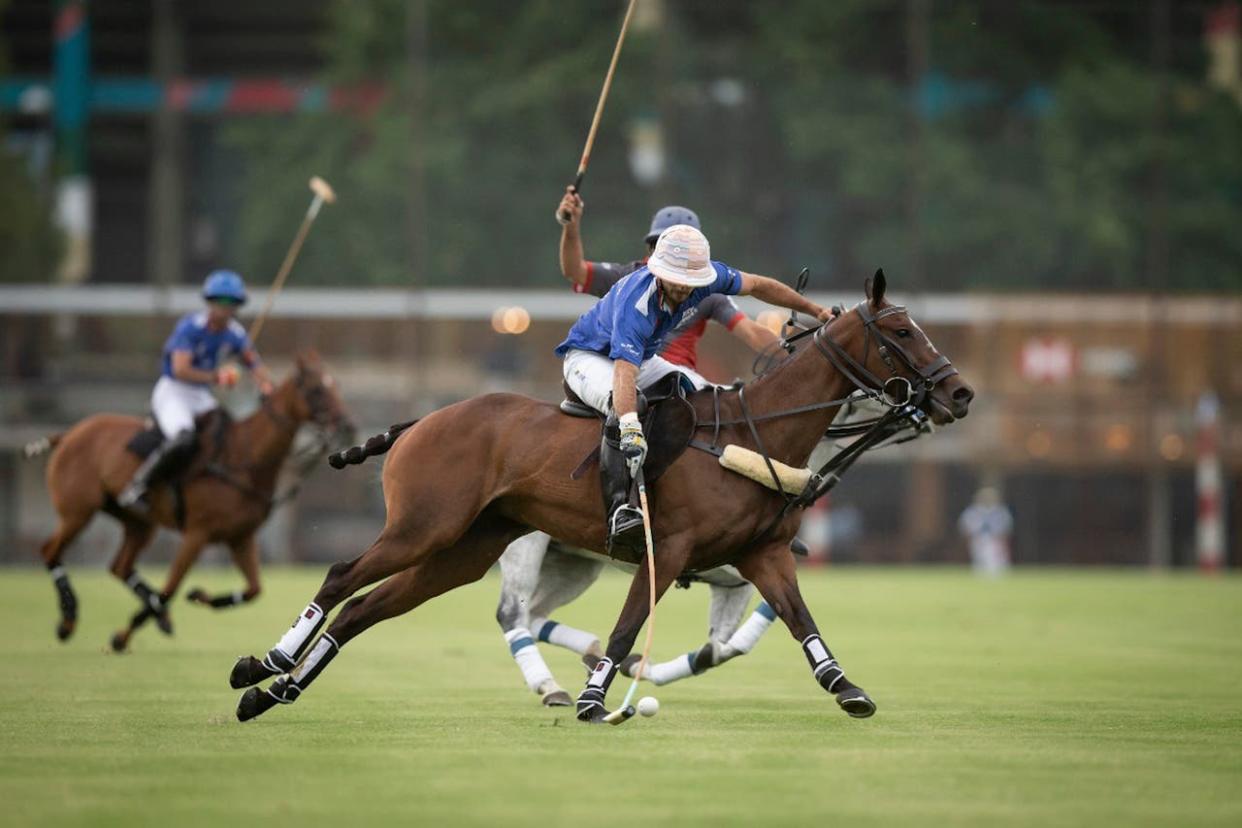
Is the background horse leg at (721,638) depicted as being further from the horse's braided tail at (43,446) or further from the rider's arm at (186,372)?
the horse's braided tail at (43,446)

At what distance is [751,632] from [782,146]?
109 ft

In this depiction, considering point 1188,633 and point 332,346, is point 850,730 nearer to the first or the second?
point 1188,633

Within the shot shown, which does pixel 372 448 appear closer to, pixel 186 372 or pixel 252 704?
pixel 252 704

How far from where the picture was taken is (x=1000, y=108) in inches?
1731

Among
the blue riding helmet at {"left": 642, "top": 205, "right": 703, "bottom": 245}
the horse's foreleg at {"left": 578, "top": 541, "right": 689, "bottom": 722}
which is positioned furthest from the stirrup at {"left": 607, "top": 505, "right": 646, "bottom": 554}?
the blue riding helmet at {"left": 642, "top": 205, "right": 703, "bottom": 245}

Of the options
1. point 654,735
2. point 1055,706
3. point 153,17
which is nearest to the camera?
point 654,735

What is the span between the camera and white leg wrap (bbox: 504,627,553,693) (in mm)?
10891

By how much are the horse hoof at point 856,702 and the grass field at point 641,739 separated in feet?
0.41

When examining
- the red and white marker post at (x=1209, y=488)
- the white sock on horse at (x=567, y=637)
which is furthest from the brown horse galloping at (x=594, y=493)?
the red and white marker post at (x=1209, y=488)

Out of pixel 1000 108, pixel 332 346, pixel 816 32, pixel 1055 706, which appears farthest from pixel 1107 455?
pixel 1055 706

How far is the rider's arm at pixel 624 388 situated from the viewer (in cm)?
981

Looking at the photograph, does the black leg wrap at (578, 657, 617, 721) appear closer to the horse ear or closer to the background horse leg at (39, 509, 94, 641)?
the horse ear

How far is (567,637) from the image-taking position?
11.4 m

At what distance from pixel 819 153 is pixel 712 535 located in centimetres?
3444
